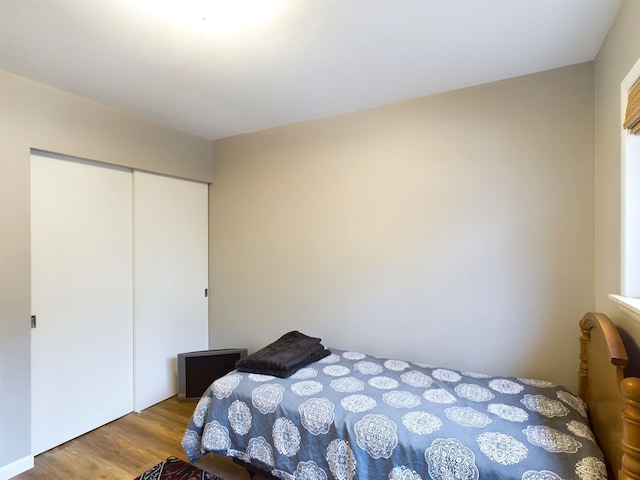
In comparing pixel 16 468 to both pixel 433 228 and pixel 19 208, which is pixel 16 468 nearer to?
pixel 19 208

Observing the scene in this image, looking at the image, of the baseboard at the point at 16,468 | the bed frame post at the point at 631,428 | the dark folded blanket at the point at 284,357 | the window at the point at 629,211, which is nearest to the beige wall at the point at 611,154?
the window at the point at 629,211

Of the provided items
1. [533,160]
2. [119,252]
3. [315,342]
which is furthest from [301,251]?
[533,160]

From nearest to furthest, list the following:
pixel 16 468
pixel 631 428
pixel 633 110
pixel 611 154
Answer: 1. pixel 631 428
2. pixel 633 110
3. pixel 611 154
4. pixel 16 468

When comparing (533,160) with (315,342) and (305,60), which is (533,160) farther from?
(315,342)

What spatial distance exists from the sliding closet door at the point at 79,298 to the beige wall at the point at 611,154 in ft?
10.7

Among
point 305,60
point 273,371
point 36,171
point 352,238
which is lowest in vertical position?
point 273,371

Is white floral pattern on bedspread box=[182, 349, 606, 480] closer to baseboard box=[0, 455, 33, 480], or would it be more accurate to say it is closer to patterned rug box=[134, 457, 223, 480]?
patterned rug box=[134, 457, 223, 480]

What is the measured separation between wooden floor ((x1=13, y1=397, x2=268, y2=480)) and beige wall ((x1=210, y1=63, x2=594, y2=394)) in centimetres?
99

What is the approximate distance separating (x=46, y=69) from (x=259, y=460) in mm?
2633

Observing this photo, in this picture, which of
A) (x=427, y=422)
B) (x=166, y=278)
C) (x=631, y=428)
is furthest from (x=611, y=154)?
(x=166, y=278)

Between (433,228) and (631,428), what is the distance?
156cm

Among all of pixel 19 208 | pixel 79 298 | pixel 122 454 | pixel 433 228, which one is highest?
pixel 19 208

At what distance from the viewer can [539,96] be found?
84.2 inches

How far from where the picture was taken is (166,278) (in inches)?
123
